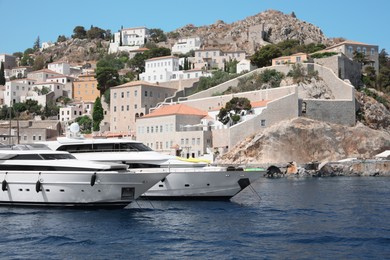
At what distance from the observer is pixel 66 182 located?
960 inches

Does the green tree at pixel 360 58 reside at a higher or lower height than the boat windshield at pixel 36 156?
higher

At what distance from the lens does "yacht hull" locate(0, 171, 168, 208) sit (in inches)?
956

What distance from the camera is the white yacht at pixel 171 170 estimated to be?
3028cm

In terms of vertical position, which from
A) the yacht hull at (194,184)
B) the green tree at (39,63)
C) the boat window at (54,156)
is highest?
the green tree at (39,63)

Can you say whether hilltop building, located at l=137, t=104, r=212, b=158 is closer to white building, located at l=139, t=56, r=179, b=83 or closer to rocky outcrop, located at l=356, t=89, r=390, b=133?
rocky outcrop, located at l=356, t=89, r=390, b=133

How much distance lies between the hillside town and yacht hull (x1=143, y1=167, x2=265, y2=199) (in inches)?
795

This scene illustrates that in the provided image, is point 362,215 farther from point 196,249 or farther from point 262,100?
point 262,100

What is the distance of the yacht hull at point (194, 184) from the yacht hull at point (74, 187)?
16.0ft

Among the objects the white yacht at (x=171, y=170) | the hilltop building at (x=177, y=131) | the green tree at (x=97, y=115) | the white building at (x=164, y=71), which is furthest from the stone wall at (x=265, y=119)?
the white building at (x=164, y=71)

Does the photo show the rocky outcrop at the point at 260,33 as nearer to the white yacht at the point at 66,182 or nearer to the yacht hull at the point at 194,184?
the yacht hull at the point at 194,184

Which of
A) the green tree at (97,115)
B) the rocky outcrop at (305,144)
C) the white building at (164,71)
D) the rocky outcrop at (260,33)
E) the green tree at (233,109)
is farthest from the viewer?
the rocky outcrop at (260,33)

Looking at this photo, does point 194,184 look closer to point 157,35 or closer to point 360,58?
point 360,58

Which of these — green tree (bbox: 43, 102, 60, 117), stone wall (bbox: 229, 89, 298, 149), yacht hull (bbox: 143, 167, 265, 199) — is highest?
green tree (bbox: 43, 102, 60, 117)

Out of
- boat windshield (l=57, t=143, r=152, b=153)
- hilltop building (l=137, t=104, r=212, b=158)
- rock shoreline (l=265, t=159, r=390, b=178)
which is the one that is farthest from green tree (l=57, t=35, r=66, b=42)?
boat windshield (l=57, t=143, r=152, b=153)
